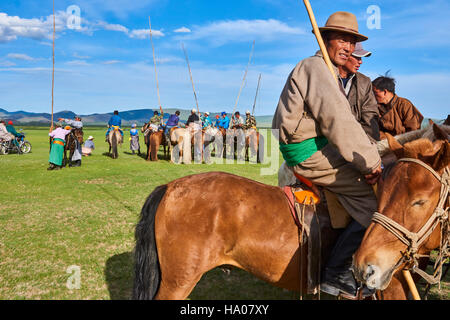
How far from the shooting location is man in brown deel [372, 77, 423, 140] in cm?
515

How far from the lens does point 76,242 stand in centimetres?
604

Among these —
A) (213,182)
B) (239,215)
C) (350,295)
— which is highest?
(213,182)

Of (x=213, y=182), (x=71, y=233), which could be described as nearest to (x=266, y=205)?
(x=213, y=182)

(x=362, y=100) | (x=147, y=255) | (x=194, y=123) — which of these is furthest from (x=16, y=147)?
(x=362, y=100)

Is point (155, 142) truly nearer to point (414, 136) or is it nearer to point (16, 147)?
point (16, 147)

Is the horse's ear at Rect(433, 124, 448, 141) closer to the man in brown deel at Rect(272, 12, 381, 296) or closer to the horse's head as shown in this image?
the horse's head

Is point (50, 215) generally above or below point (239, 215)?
below

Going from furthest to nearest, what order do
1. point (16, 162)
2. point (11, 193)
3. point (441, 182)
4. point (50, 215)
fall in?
point (16, 162) < point (11, 193) < point (50, 215) < point (441, 182)

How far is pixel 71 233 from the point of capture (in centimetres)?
650

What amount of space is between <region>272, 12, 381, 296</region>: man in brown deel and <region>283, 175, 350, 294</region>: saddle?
83 millimetres

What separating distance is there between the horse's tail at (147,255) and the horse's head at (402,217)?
154 centimetres

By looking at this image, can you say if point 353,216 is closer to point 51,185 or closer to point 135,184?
point 135,184

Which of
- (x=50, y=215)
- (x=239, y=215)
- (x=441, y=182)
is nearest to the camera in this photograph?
(x=441, y=182)

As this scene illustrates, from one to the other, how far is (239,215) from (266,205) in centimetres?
25
